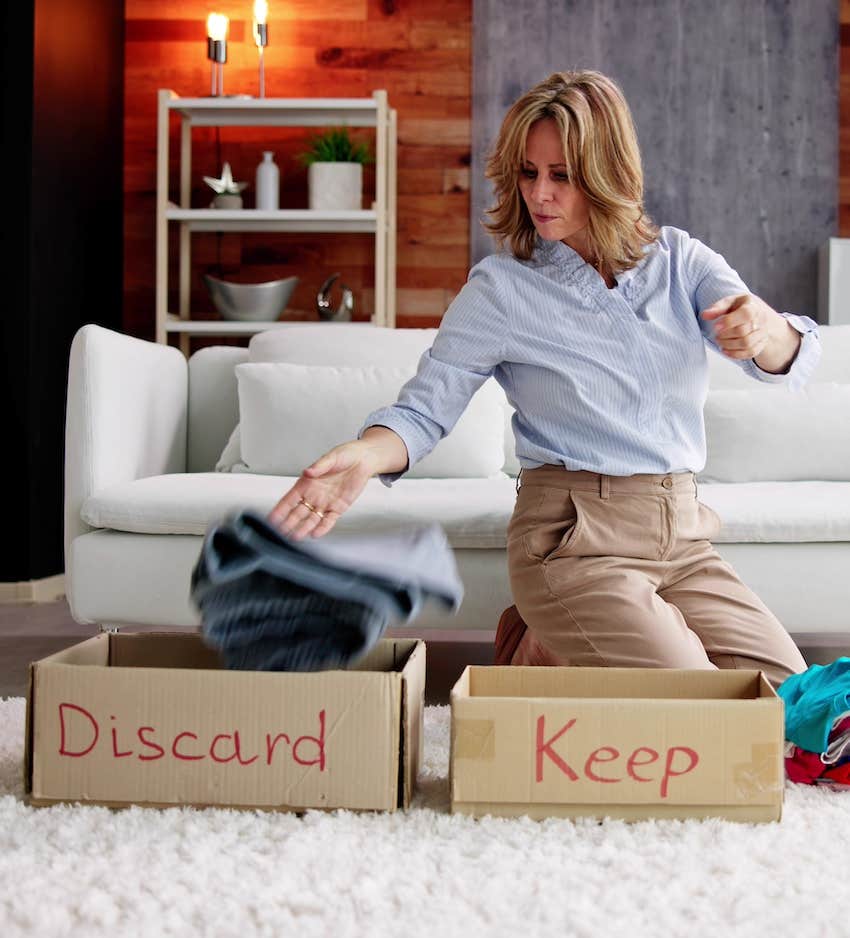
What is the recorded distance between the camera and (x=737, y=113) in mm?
4184

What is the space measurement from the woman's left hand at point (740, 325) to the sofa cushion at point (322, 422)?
100 cm

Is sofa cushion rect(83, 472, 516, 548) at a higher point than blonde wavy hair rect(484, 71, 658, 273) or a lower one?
lower

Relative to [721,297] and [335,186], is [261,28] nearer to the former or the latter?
[335,186]

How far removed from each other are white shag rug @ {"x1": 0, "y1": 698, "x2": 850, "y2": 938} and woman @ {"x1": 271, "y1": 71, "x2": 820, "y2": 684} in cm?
36

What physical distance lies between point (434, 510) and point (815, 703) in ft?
2.53

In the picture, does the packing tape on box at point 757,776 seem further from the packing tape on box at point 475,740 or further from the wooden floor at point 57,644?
the wooden floor at point 57,644

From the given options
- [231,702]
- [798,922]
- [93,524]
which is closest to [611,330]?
[231,702]

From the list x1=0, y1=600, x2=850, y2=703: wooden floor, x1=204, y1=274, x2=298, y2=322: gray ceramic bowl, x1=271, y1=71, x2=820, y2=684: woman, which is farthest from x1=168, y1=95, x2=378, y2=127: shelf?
x1=271, y1=71, x2=820, y2=684: woman

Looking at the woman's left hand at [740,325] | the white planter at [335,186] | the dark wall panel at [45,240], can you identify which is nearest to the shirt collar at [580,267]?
the woman's left hand at [740,325]

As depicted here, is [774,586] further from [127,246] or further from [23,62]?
[127,246]

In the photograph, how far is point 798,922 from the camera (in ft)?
3.21

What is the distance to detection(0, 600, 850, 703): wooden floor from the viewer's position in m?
2.19

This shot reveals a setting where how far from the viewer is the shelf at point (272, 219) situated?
12.9 feet

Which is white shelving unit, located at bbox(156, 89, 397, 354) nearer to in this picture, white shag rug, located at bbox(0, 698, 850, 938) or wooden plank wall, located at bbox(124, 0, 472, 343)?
wooden plank wall, located at bbox(124, 0, 472, 343)
